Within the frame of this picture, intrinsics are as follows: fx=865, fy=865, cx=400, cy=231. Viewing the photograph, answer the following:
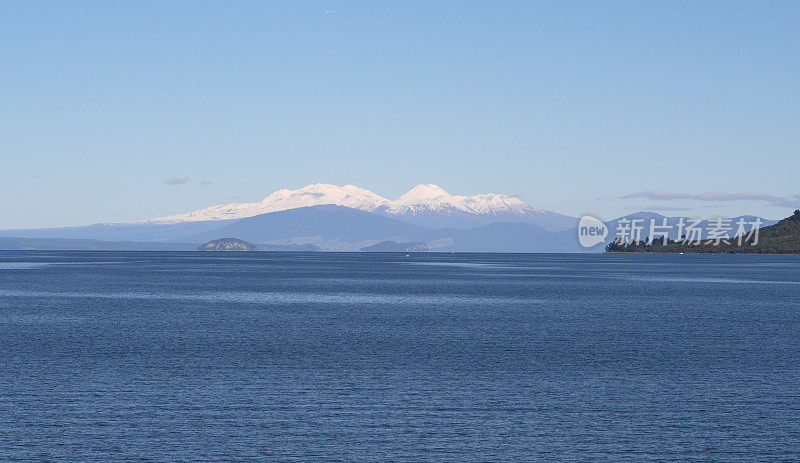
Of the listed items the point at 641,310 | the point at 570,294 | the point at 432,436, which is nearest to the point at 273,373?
the point at 432,436

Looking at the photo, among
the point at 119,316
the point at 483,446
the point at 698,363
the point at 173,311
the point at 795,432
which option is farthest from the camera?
the point at 173,311

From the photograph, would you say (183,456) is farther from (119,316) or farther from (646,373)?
(119,316)

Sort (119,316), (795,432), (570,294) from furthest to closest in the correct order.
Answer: (570,294) < (119,316) < (795,432)

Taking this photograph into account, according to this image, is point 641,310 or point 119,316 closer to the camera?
point 119,316

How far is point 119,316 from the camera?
8262 cm

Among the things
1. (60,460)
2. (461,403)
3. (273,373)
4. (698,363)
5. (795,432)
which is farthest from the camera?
(698,363)

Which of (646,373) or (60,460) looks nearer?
(60,460)

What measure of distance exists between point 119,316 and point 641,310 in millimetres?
55166

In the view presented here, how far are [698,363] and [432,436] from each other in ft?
83.3

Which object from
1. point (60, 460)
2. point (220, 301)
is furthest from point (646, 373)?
point (220, 301)

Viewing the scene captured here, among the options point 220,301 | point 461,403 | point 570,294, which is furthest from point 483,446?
point 570,294

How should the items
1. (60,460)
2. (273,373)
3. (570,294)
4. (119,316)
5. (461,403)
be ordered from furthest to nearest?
(570,294)
(119,316)
(273,373)
(461,403)
(60,460)

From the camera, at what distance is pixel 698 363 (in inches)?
1986

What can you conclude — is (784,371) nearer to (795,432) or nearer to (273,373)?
(795,432)
